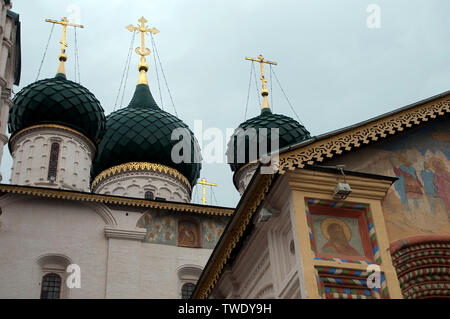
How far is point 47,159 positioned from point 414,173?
12422mm

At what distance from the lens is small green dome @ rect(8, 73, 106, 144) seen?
19672mm

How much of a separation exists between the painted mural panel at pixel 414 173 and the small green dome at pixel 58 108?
1233 centimetres

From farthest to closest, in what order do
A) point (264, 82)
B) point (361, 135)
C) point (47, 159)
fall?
point (264, 82)
point (47, 159)
point (361, 135)

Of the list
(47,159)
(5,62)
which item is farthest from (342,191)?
(47,159)

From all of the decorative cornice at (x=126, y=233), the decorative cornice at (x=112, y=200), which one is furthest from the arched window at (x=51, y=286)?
the decorative cornice at (x=112, y=200)

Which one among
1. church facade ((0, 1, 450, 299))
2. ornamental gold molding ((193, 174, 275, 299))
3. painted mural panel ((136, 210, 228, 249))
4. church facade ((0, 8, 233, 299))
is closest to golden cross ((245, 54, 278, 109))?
church facade ((0, 1, 450, 299))

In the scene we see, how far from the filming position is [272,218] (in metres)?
8.52

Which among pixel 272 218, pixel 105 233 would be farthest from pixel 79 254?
pixel 272 218

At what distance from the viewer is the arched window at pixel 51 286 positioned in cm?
1565

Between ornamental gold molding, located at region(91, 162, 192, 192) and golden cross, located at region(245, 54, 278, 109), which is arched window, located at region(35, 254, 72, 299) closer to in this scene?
ornamental gold molding, located at region(91, 162, 192, 192)

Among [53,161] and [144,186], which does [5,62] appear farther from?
[144,186]

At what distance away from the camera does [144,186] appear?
807 inches

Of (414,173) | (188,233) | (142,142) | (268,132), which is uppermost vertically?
(268,132)
